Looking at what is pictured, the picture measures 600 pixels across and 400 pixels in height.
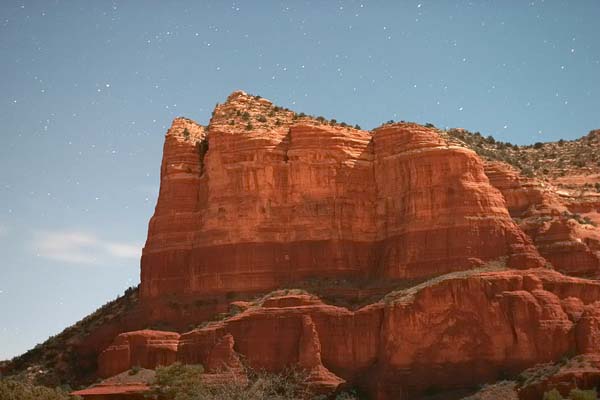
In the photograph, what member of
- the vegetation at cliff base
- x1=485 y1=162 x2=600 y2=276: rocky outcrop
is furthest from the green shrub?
→ x1=485 y1=162 x2=600 y2=276: rocky outcrop

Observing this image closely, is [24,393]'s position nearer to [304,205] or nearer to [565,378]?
[304,205]

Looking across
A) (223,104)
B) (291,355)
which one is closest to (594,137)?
(223,104)

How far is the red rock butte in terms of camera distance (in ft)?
221

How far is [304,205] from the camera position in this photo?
81125mm

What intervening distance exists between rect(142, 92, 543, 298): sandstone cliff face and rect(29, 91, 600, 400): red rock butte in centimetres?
10

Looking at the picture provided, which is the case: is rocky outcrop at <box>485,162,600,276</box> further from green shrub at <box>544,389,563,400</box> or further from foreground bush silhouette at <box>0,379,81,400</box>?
foreground bush silhouette at <box>0,379,81,400</box>

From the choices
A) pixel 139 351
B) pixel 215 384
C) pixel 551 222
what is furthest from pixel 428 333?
pixel 139 351

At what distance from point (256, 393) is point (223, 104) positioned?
1399 inches

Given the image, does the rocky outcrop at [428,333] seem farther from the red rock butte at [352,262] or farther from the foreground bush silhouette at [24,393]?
the foreground bush silhouette at [24,393]

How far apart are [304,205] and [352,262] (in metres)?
5.08

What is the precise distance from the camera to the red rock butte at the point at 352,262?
2655 inches

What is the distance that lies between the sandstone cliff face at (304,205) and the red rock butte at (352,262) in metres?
0.10

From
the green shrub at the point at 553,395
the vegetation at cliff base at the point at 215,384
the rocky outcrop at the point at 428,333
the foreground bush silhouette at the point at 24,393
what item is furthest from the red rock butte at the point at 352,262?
the foreground bush silhouette at the point at 24,393

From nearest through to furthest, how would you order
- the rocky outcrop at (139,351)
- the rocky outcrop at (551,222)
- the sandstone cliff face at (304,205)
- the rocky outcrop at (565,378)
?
1. the rocky outcrop at (565,378)
2. the rocky outcrop at (551,222)
3. the rocky outcrop at (139,351)
4. the sandstone cliff face at (304,205)
